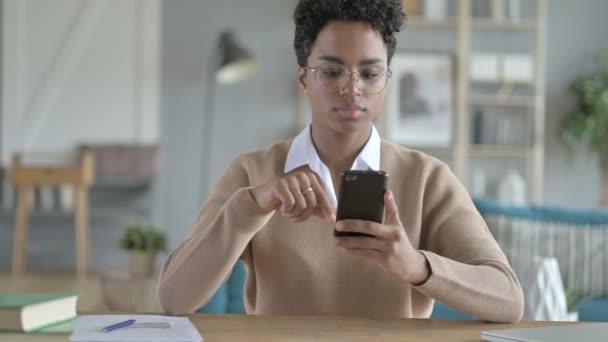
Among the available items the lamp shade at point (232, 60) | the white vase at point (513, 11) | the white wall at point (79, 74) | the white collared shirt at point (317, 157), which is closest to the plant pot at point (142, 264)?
the lamp shade at point (232, 60)

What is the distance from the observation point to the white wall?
646 cm

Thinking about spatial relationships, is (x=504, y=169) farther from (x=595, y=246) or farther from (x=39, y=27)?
(x=39, y=27)

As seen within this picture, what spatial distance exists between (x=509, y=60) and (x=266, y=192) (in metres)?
5.31

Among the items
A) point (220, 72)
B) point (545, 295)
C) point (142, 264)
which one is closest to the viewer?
point (545, 295)

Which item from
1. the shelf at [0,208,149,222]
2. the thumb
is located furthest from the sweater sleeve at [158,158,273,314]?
the shelf at [0,208,149,222]

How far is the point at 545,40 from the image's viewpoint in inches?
257

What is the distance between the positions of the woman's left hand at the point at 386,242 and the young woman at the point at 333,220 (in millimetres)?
45

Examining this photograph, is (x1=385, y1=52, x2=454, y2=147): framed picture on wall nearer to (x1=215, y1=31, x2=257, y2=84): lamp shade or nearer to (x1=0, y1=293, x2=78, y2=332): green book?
(x1=215, y1=31, x2=257, y2=84): lamp shade

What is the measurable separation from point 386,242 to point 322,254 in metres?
0.34

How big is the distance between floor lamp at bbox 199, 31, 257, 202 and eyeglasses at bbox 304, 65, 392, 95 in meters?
4.34

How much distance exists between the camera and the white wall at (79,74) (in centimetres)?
646

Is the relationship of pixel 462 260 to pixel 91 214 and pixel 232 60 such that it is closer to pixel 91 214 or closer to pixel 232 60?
pixel 232 60

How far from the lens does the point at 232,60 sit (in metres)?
5.80

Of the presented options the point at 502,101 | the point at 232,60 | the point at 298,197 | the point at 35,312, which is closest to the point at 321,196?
the point at 298,197
